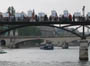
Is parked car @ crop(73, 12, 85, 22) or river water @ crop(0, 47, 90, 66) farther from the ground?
parked car @ crop(73, 12, 85, 22)

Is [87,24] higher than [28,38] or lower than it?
higher

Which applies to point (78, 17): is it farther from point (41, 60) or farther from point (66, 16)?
point (41, 60)

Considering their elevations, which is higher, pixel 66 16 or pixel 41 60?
pixel 66 16

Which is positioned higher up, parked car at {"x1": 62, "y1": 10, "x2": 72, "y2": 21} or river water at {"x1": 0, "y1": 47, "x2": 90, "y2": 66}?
parked car at {"x1": 62, "y1": 10, "x2": 72, "y2": 21}

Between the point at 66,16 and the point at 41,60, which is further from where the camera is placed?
the point at 41,60

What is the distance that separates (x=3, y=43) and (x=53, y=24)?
10548cm

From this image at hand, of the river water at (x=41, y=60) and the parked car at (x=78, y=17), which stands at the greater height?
the parked car at (x=78, y=17)

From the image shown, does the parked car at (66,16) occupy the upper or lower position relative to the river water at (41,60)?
upper

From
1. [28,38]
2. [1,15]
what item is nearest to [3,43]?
[28,38]

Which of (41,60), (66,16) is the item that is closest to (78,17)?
(66,16)

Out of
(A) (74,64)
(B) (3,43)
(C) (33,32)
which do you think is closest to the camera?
(A) (74,64)

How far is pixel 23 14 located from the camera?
245 ft

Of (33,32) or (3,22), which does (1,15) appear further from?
(33,32)

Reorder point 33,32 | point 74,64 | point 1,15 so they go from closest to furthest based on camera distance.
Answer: point 74,64 < point 1,15 < point 33,32
